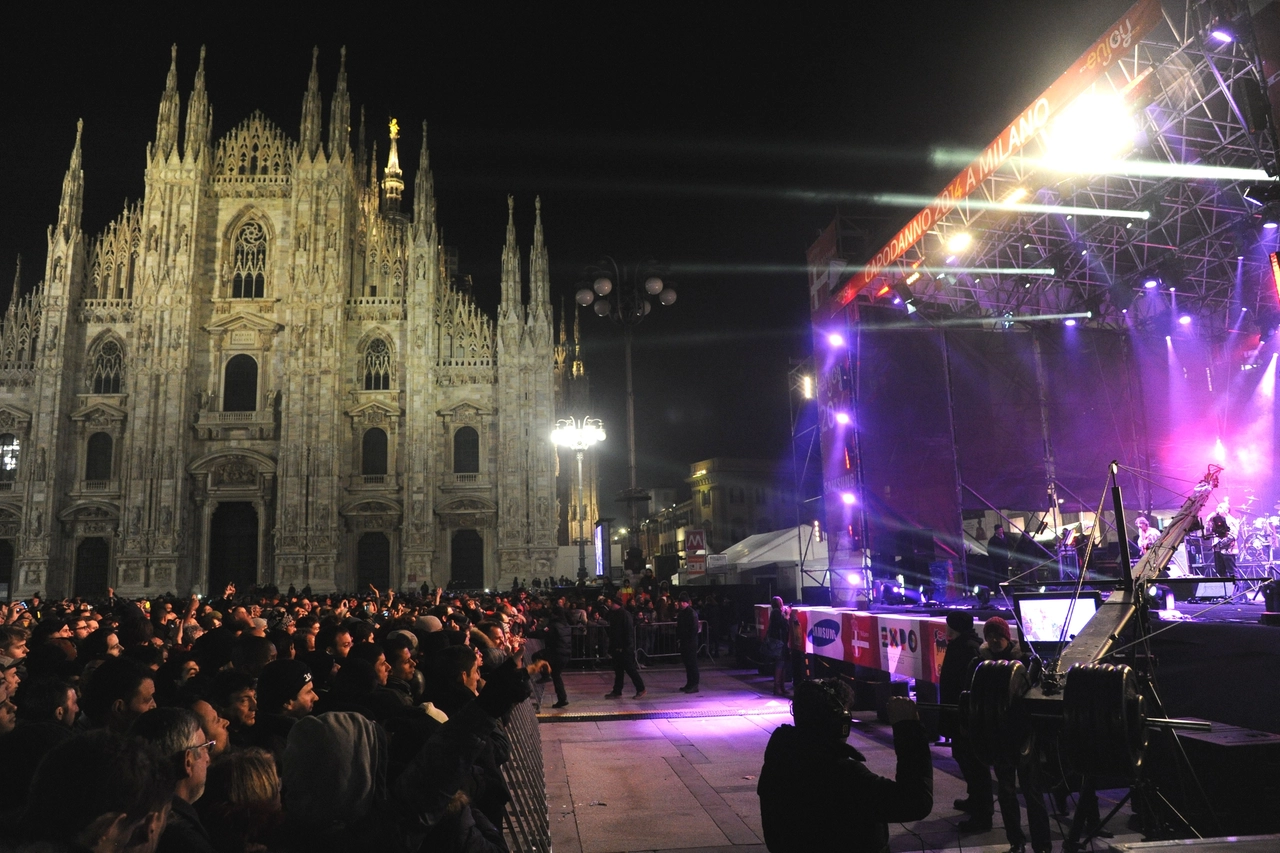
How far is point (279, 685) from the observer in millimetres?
4008

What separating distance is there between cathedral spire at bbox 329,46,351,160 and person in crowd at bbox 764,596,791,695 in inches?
1254

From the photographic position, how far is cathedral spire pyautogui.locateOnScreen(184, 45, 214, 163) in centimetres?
3822

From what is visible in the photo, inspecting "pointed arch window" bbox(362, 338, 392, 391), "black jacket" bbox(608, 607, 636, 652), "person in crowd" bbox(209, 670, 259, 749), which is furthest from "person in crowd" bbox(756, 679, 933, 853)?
"pointed arch window" bbox(362, 338, 392, 391)

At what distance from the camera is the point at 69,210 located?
37.1m

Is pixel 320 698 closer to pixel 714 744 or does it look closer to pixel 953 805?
pixel 953 805

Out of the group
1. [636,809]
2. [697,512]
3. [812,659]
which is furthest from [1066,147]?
[697,512]

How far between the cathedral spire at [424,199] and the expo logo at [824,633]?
30064 mm

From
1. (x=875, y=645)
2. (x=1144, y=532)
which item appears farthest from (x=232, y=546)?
(x=1144, y=532)

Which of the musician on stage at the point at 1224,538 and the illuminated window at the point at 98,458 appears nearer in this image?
the musician on stage at the point at 1224,538

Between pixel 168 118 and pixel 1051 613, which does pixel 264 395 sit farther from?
pixel 1051 613

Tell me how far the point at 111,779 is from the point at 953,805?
22.5 ft

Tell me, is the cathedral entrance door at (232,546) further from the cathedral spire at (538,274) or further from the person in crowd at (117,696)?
the person in crowd at (117,696)

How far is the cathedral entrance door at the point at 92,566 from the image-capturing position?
3575 centimetres

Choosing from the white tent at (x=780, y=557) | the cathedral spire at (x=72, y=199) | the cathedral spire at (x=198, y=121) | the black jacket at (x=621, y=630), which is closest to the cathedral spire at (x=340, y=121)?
the cathedral spire at (x=198, y=121)
